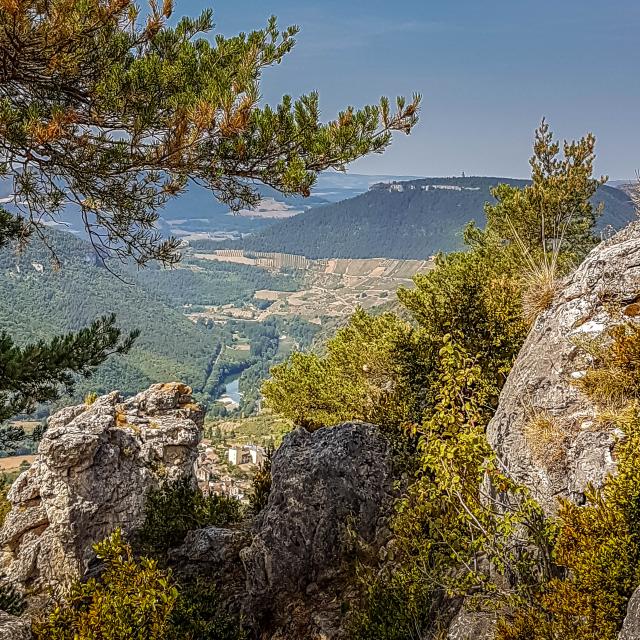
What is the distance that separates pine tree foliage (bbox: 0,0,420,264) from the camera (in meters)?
4.11

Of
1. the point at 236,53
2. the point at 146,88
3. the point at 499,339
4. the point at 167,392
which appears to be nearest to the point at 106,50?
the point at 146,88

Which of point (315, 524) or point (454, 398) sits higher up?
point (454, 398)

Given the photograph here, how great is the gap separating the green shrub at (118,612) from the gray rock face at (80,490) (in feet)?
21.1

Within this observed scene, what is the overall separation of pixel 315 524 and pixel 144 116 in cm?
572

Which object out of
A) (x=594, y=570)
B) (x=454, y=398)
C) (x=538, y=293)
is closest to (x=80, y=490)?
(x=454, y=398)

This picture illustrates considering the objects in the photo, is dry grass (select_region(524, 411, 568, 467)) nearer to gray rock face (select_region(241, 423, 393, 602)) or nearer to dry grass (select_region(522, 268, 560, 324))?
dry grass (select_region(522, 268, 560, 324))

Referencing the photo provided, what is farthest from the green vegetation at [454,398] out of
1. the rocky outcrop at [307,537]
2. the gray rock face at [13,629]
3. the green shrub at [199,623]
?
the gray rock face at [13,629]

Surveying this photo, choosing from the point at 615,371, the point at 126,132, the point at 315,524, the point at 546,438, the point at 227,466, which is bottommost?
the point at 227,466

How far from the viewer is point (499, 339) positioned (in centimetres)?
830

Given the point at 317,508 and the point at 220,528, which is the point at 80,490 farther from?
the point at 317,508

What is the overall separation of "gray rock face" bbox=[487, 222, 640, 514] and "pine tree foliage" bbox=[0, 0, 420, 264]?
9.20 ft

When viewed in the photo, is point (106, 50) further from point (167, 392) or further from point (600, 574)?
point (167, 392)

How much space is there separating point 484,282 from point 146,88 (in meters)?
6.58

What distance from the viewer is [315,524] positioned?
7.20m
